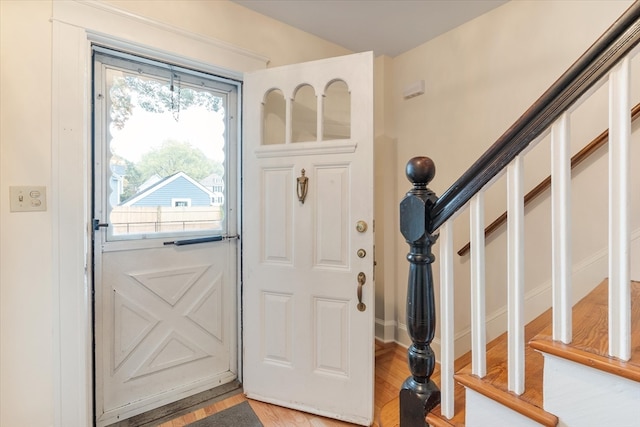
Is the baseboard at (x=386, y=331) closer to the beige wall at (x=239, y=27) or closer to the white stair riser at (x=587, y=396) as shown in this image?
the white stair riser at (x=587, y=396)

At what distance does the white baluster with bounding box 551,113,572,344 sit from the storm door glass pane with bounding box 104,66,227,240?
5.72ft

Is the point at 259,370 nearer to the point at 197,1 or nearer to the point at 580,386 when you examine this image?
the point at 580,386

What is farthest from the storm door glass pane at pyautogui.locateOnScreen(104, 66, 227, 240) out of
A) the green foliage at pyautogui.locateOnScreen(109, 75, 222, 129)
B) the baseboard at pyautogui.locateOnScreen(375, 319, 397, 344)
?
the baseboard at pyautogui.locateOnScreen(375, 319, 397, 344)

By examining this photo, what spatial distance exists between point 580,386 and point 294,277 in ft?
4.28

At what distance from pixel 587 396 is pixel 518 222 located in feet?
1.49

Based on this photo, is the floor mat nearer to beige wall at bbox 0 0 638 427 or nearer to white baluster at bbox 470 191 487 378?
beige wall at bbox 0 0 638 427

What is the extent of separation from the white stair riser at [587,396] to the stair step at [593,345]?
0.10 feet

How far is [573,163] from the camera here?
4.93 ft

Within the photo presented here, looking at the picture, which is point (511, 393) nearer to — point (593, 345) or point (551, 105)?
point (593, 345)

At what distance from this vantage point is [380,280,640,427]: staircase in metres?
0.67

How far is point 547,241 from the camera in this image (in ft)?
5.38

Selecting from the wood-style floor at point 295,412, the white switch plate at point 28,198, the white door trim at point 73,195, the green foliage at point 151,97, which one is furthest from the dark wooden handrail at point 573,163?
the white switch plate at point 28,198

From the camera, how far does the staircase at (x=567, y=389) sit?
67 centimetres

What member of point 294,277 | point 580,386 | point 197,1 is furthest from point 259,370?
point 197,1
